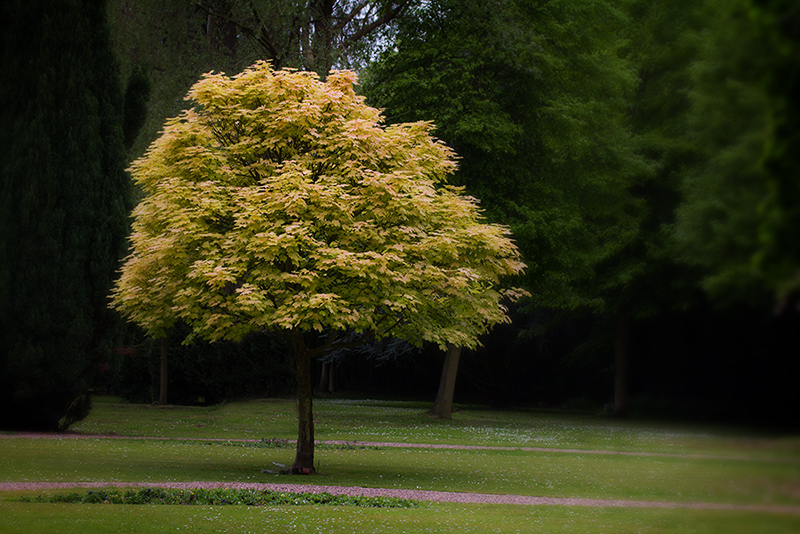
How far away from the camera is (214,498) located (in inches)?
440

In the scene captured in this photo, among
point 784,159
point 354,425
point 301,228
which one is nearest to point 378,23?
point 354,425

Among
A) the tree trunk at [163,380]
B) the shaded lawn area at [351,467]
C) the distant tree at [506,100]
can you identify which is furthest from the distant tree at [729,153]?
the tree trunk at [163,380]

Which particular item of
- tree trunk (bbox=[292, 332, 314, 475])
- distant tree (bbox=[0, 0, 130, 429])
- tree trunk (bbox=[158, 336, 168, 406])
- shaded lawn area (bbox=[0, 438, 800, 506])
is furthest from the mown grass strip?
tree trunk (bbox=[158, 336, 168, 406])

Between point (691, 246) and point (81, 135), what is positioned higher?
point (81, 135)

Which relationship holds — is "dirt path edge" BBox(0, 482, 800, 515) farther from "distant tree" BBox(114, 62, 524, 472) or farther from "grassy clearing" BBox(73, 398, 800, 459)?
"grassy clearing" BBox(73, 398, 800, 459)

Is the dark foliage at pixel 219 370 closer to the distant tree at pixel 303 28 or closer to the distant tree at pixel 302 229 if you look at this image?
the distant tree at pixel 303 28

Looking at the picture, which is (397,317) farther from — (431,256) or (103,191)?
(103,191)

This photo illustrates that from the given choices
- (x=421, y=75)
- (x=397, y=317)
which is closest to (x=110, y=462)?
(x=397, y=317)

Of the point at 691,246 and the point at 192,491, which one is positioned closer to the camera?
the point at 691,246

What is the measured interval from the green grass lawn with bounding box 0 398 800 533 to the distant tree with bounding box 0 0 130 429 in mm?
1994

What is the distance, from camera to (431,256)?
13.0 meters

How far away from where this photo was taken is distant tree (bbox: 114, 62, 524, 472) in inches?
477

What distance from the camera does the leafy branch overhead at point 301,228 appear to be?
39.7 feet

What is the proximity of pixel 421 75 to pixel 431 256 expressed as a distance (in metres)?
14.9
